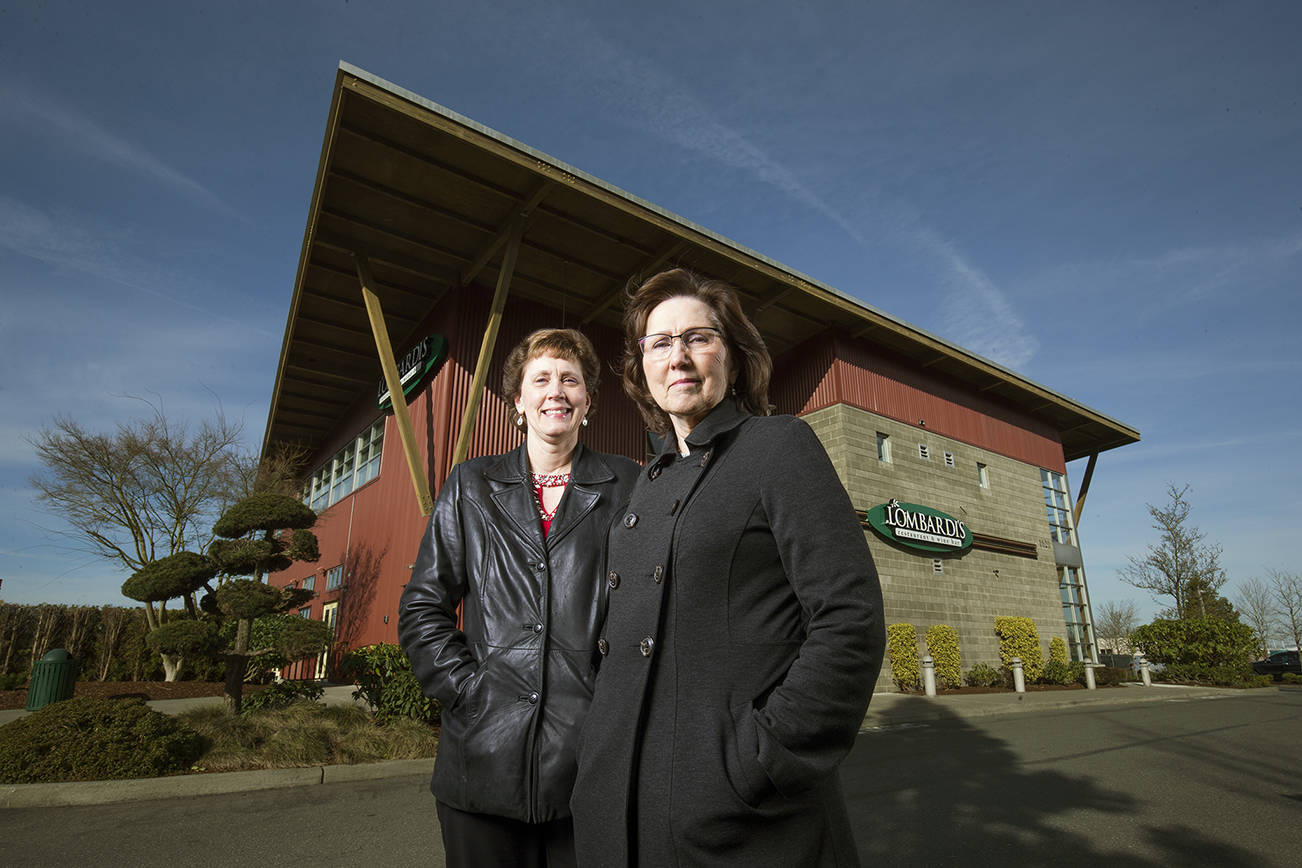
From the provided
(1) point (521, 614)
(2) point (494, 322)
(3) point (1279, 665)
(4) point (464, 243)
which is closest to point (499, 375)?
(2) point (494, 322)

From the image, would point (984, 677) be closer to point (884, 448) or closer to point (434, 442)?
point (884, 448)

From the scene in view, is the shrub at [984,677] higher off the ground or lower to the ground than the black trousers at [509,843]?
lower

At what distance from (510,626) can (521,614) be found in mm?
47

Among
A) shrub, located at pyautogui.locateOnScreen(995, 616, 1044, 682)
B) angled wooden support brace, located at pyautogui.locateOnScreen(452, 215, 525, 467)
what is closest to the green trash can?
angled wooden support brace, located at pyautogui.locateOnScreen(452, 215, 525, 467)

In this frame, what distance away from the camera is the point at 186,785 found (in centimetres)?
590

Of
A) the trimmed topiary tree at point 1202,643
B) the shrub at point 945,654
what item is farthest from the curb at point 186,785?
the trimmed topiary tree at point 1202,643

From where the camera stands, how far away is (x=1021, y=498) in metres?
21.5

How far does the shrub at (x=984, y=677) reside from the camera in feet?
55.5

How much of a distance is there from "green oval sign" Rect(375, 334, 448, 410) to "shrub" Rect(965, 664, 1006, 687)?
14.7 m

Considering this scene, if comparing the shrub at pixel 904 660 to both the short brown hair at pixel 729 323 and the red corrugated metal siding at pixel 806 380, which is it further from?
the short brown hair at pixel 729 323

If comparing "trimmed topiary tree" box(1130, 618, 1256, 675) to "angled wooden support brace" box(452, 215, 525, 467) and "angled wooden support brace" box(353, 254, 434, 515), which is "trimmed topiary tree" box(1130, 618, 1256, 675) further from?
"angled wooden support brace" box(353, 254, 434, 515)

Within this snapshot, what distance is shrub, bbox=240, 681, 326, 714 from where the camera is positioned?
28.6 ft

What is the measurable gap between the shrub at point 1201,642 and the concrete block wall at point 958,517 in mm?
3892

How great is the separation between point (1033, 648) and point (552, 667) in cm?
2061
